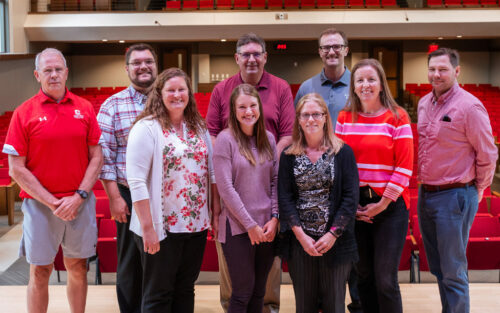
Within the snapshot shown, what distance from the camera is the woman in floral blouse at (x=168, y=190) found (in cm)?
250

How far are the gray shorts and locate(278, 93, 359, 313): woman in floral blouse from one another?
3.74 ft

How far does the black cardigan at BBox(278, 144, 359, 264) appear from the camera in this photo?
258 cm

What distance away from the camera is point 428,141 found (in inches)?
116

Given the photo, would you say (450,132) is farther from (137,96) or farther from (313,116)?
(137,96)

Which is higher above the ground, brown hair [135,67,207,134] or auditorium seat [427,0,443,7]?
auditorium seat [427,0,443,7]

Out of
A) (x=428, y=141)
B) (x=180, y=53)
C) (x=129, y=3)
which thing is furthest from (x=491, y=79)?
(x=428, y=141)

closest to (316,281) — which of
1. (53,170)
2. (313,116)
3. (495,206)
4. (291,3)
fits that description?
(313,116)

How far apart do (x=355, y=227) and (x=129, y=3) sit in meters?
13.0

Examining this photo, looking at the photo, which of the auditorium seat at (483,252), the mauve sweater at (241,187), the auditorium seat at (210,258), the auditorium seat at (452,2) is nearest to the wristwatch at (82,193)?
the mauve sweater at (241,187)

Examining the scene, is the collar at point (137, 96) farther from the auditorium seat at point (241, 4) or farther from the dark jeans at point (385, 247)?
the auditorium seat at point (241, 4)

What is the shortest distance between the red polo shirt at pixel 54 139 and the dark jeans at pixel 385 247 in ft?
5.26

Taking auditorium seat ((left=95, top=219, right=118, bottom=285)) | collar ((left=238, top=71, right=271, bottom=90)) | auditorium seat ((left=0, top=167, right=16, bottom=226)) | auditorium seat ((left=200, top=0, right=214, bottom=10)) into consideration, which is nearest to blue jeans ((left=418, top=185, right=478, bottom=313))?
collar ((left=238, top=71, right=271, bottom=90))

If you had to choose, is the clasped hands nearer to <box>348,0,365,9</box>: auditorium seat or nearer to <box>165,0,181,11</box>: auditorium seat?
<box>348,0,365,9</box>: auditorium seat

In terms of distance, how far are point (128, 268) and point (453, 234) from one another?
190cm
